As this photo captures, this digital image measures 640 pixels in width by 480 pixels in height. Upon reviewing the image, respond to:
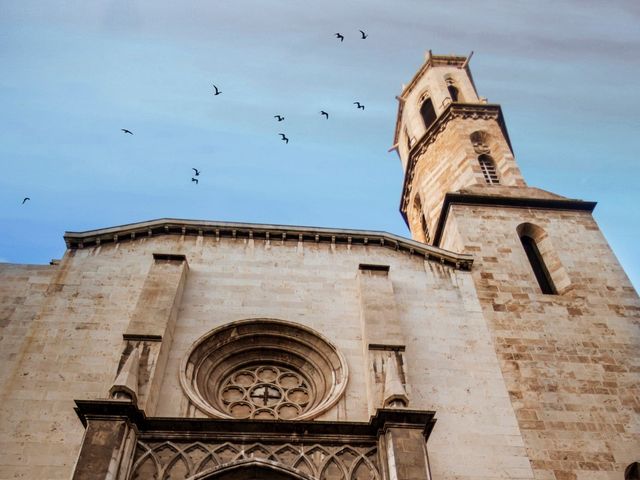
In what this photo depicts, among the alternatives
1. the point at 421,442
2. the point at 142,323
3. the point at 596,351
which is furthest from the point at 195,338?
the point at 596,351

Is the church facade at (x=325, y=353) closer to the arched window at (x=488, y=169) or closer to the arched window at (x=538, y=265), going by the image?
the arched window at (x=538, y=265)

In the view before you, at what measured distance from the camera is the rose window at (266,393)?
473 inches

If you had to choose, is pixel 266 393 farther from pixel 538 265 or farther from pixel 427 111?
pixel 427 111

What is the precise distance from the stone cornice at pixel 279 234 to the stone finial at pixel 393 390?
5.26m

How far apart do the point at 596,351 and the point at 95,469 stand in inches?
435

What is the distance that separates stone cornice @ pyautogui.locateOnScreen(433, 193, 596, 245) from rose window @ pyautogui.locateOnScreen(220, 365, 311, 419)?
8163 millimetres

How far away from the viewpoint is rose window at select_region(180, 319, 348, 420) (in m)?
12.0

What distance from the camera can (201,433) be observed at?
10.0 metres

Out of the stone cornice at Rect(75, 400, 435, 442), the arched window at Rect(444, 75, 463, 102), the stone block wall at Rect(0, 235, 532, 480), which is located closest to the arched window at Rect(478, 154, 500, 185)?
the arched window at Rect(444, 75, 463, 102)

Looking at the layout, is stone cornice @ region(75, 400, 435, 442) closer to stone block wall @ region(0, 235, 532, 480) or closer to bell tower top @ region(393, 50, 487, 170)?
stone block wall @ region(0, 235, 532, 480)

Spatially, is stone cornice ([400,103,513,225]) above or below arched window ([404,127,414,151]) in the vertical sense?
below

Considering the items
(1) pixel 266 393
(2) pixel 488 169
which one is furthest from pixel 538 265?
(1) pixel 266 393

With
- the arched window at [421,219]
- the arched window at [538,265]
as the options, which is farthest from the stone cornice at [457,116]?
the arched window at [538,265]

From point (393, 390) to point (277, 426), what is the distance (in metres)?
2.19
